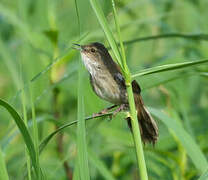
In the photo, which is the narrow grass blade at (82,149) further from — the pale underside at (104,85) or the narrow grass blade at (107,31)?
the pale underside at (104,85)

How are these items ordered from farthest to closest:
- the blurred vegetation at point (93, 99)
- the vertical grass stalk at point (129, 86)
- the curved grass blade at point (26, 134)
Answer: the blurred vegetation at point (93, 99), the curved grass blade at point (26, 134), the vertical grass stalk at point (129, 86)

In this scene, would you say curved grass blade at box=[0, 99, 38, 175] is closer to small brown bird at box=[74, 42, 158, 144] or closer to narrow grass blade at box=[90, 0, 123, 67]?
narrow grass blade at box=[90, 0, 123, 67]

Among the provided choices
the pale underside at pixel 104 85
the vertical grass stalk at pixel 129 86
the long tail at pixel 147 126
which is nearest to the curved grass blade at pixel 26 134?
the vertical grass stalk at pixel 129 86

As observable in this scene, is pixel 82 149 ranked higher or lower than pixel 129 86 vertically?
lower

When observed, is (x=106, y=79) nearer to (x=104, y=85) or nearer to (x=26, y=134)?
(x=104, y=85)

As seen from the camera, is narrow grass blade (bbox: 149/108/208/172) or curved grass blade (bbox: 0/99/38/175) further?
narrow grass blade (bbox: 149/108/208/172)

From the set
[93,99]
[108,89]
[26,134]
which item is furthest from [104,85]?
[26,134]

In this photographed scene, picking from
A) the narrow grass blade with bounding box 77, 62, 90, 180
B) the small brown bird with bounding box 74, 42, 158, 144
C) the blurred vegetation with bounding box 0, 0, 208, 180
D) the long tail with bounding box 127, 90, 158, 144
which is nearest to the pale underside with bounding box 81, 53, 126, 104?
the small brown bird with bounding box 74, 42, 158, 144

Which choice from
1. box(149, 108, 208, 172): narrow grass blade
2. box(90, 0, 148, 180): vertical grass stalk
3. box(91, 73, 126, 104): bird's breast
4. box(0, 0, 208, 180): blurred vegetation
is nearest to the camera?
box(90, 0, 148, 180): vertical grass stalk
